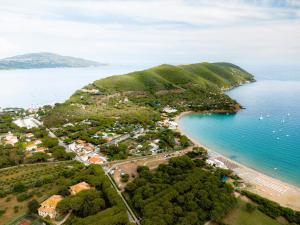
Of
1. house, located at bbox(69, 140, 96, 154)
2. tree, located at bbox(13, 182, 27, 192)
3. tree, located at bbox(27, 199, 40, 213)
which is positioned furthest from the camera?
house, located at bbox(69, 140, 96, 154)

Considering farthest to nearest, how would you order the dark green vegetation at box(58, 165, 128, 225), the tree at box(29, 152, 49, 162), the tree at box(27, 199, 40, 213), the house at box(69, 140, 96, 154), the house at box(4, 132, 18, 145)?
the house at box(4, 132, 18, 145), the house at box(69, 140, 96, 154), the tree at box(29, 152, 49, 162), the tree at box(27, 199, 40, 213), the dark green vegetation at box(58, 165, 128, 225)

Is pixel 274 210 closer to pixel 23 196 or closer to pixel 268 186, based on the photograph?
pixel 268 186

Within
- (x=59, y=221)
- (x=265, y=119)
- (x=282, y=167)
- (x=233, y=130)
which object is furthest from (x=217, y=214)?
(x=265, y=119)

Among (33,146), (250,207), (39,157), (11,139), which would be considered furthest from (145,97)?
(250,207)

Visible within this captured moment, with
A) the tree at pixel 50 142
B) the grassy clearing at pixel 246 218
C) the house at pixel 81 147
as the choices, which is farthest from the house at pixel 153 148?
the grassy clearing at pixel 246 218

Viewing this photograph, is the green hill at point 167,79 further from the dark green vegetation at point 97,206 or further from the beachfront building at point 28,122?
the dark green vegetation at point 97,206

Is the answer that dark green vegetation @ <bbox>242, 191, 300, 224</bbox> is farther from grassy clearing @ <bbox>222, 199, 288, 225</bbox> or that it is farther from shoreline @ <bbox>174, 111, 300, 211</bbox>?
shoreline @ <bbox>174, 111, 300, 211</bbox>

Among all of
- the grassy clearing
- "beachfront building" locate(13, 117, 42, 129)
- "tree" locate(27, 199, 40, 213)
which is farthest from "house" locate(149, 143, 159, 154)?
"beachfront building" locate(13, 117, 42, 129)
